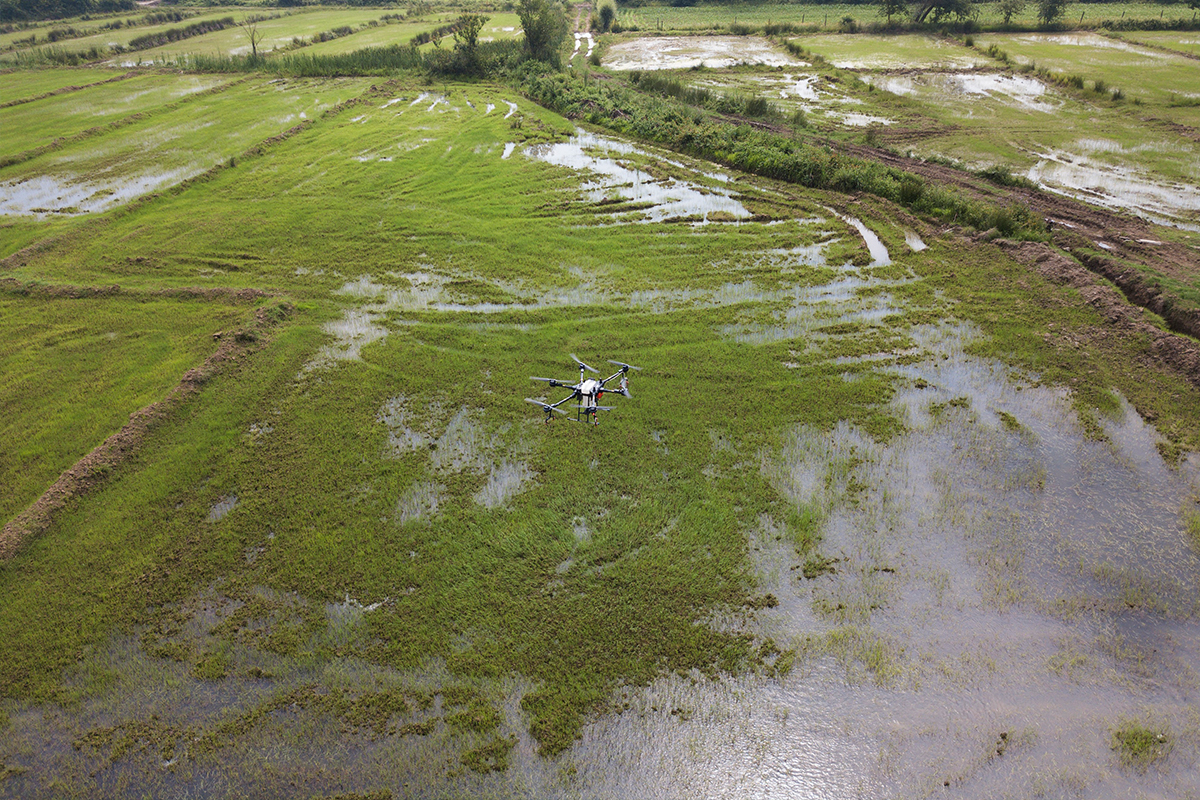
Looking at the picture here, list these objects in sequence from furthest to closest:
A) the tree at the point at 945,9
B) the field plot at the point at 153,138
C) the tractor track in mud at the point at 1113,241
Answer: the tree at the point at 945,9
the field plot at the point at 153,138
the tractor track in mud at the point at 1113,241

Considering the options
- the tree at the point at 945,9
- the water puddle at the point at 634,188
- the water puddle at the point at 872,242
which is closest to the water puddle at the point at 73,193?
the water puddle at the point at 634,188

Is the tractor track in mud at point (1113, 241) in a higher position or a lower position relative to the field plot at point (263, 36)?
lower

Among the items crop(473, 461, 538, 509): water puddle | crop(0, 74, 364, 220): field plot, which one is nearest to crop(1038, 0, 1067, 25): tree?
crop(0, 74, 364, 220): field plot

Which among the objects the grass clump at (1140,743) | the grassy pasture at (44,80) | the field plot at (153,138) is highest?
the grassy pasture at (44,80)

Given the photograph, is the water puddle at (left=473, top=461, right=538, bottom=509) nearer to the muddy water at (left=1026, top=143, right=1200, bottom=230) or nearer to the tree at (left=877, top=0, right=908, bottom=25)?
the muddy water at (left=1026, top=143, right=1200, bottom=230)

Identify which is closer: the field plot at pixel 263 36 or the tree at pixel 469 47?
the tree at pixel 469 47

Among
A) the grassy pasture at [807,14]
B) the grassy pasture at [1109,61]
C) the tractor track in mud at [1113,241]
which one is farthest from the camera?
the grassy pasture at [807,14]

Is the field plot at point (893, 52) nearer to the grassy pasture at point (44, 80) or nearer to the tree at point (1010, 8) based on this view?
the tree at point (1010, 8)
